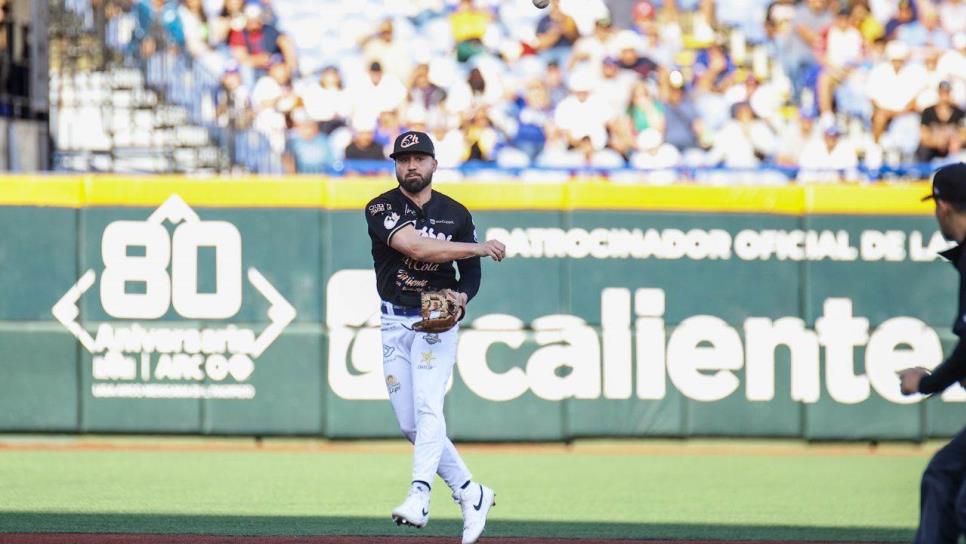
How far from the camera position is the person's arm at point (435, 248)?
20.5ft

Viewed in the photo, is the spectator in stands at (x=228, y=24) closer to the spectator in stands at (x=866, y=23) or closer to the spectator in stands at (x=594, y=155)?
the spectator in stands at (x=594, y=155)

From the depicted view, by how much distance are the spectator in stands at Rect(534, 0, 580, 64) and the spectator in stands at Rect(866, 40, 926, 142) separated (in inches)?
136

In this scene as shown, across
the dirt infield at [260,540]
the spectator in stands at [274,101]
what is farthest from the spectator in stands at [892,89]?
the dirt infield at [260,540]

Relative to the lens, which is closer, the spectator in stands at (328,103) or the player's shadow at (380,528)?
the player's shadow at (380,528)

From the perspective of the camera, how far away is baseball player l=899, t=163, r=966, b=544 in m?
4.56

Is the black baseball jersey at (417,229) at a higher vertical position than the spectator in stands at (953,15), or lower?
lower

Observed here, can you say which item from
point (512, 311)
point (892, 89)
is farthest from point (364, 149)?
point (892, 89)

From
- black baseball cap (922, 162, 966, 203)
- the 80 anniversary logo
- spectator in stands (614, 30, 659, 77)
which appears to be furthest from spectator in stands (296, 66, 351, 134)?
black baseball cap (922, 162, 966, 203)

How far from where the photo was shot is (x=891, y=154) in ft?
44.9

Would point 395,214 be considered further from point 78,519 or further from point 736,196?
point 736,196

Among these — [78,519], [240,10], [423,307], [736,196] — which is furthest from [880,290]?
[240,10]

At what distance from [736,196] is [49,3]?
7508 millimetres

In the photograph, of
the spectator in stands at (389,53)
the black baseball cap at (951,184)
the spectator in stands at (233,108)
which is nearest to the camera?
the black baseball cap at (951,184)

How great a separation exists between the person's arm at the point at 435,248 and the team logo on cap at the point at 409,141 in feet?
1.21
